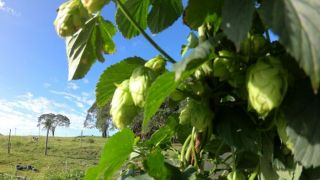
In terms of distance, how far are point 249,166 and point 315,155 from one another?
0.96ft

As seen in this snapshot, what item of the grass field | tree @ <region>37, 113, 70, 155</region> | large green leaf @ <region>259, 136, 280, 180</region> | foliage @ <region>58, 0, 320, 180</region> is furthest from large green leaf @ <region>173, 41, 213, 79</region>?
tree @ <region>37, 113, 70, 155</region>

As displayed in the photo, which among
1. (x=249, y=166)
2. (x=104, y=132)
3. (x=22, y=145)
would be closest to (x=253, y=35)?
(x=249, y=166)

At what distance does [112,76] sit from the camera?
29.5 inches

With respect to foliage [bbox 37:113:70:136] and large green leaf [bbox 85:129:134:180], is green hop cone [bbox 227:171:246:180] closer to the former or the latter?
large green leaf [bbox 85:129:134:180]

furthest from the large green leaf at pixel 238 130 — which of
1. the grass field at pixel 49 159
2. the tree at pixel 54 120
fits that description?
the tree at pixel 54 120

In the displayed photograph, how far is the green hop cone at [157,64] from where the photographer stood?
649mm

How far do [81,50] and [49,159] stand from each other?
25.5 m

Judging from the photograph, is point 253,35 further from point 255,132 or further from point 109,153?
point 109,153

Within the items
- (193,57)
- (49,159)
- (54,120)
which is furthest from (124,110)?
(54,120)

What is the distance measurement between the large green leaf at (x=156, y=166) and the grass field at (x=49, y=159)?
17.1 m

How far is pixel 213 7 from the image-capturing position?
0.60 metres

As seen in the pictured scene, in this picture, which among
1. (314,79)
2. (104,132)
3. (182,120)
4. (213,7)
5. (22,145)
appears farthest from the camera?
(104,132)

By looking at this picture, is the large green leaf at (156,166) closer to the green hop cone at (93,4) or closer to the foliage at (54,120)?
the green hop cone at (93,4)

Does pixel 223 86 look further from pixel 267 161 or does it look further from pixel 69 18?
pixel 69 18
